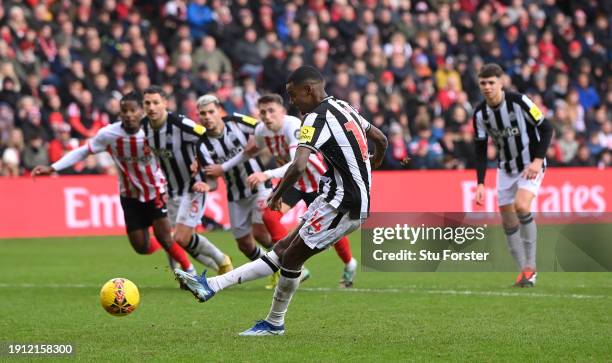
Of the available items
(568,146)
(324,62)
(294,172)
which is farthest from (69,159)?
(568,146)

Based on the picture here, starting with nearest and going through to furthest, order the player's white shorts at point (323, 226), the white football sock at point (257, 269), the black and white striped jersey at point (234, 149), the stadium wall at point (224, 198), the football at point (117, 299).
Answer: the player's white shorts at point (323, 226), the white football sock at point (257, 269), the football at point (117, 299), the black and white striped jersey at point (234, 149), the stadium wall at point (224, 198)

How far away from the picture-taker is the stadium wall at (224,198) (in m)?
19.6

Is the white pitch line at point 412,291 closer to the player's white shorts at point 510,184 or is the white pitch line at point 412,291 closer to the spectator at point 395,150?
the player's white shorts at point 510,184

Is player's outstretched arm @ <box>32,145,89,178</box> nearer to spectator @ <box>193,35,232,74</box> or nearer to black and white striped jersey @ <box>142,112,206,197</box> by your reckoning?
black and white striped jersey @ <box>142,112,206,197</box>

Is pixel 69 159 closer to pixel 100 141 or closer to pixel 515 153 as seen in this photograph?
pixel 100 141

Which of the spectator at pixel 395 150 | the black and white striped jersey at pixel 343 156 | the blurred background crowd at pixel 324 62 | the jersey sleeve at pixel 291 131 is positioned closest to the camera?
the black and white striped jersey at pixel 343 156

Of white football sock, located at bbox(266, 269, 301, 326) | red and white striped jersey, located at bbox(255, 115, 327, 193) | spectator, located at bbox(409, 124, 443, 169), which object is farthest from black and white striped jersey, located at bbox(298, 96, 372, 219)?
spectator, located at bbox(409, 124, 443, 169)

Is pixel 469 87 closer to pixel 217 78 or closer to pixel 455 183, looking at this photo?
pixel 455 183

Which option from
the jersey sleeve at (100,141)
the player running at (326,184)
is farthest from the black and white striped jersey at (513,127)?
the player running at (326,184)

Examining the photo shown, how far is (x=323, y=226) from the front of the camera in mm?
8508

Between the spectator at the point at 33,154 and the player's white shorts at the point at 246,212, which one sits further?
the spectator at the point at 33,154

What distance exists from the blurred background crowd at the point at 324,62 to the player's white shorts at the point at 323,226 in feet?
40.9

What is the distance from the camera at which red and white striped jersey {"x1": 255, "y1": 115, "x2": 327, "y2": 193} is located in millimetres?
12297

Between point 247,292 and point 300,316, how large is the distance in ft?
7.22
